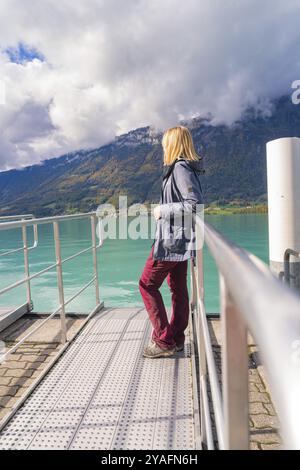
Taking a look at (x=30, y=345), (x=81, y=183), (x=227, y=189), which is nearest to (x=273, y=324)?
(x=30, y=345)

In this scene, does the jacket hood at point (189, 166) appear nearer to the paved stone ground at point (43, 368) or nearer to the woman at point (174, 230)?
the woman at point (174, 230)

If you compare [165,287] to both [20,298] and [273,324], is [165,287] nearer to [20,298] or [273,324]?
[20,298]

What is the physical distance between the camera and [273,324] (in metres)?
0.30

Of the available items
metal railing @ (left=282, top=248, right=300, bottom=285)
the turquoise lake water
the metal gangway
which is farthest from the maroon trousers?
the turquoise lake water

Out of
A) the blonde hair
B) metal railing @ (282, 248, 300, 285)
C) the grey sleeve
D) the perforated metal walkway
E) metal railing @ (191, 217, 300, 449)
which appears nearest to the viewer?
metal railing @ (191, 217, 300, 449)

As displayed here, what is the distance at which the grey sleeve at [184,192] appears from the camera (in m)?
2.22

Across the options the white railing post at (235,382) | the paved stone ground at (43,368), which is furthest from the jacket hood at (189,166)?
the white railing post at (235,382)

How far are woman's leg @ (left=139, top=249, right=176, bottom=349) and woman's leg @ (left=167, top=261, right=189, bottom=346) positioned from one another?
0.24 feet

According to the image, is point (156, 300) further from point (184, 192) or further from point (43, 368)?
point (43, 368)

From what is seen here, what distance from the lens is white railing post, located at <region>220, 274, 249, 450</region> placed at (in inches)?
21.3

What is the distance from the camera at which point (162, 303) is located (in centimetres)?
273

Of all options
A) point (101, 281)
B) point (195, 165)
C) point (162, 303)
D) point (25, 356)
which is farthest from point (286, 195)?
point (101, 281)

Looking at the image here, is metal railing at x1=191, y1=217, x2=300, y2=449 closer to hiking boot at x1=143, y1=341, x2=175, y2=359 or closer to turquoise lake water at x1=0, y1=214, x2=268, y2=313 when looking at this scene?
hiking boot at x1=143, y1=341, x2=175, y2=359
